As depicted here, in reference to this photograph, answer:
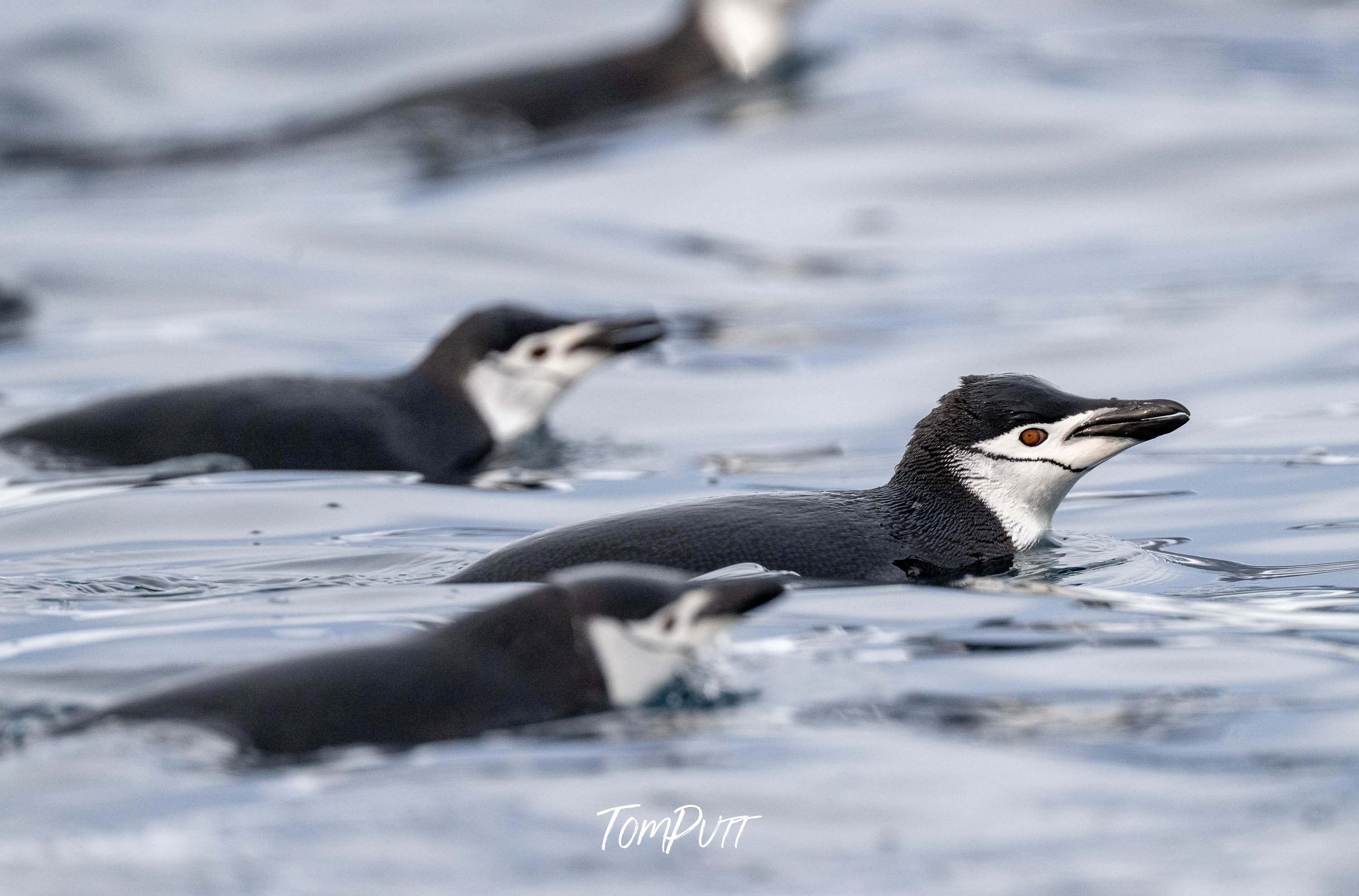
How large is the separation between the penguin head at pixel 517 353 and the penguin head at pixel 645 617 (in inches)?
150

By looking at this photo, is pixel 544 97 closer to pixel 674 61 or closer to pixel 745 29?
pixel 674 61

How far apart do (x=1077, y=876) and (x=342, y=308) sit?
8604 millimetres

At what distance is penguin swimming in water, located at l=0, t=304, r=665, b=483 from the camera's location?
7637 mm

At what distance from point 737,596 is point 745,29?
42.1ft

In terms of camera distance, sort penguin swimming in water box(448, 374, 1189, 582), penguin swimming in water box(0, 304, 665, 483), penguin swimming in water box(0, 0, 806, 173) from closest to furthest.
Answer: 1. penguin swimming in water box(448, 374, 1189, 582)
2. penguin swimming in water box(0, 304, 665, 483)
3. penguin swimming in water box(0, 0, 806, 173)

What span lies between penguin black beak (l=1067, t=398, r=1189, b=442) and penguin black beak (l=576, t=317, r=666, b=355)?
2627 mm

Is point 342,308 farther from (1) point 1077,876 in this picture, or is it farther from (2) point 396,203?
(1) point 1077,876

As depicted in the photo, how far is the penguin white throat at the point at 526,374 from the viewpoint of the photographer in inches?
328

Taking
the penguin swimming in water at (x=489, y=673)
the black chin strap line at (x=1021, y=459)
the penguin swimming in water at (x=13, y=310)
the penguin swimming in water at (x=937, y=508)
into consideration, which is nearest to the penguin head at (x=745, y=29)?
the penguin swimming in water at (x=13, y=310)

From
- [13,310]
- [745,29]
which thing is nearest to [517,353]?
[13,310]

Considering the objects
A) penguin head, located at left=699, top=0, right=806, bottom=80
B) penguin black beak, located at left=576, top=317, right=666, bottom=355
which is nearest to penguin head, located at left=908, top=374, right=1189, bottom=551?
penguin black beak, located at left=576, top=317, right=666, bottom=355

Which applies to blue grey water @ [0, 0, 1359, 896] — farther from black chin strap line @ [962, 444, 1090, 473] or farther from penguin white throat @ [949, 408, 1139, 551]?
black chin strap line @ [962, 444, 1090, 473]

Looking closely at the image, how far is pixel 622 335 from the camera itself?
27.5ft

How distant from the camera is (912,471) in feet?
20.8
